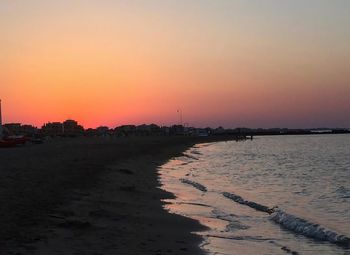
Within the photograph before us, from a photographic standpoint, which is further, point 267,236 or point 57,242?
point 267,236

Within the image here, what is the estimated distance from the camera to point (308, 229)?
1226cm

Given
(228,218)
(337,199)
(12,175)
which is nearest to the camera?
(228,218)

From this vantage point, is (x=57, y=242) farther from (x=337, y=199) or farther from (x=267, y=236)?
(x=337, y=199)

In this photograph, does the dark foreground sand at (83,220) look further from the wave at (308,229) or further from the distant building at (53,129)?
the distant building at (53,129)

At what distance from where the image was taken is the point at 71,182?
1792 cm

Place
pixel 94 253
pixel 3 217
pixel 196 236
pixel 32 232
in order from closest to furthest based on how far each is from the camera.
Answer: pixel 94 253
pixel 32 232
pixel 3 217
pixel 196 236

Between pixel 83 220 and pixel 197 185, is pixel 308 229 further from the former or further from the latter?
pixel 197 185

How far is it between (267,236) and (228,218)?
98.8 inches

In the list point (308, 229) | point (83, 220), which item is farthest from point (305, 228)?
point (83, 220)

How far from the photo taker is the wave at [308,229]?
1114 cm

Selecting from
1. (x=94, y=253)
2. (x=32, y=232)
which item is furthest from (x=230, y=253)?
(x=32, y=232)

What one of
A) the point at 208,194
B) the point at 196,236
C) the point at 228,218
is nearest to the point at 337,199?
the point at 208,194

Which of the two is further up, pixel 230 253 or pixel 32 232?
pixel 32 232

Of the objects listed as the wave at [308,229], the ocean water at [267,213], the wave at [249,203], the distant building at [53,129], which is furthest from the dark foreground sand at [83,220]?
the distant building at [53,129]
